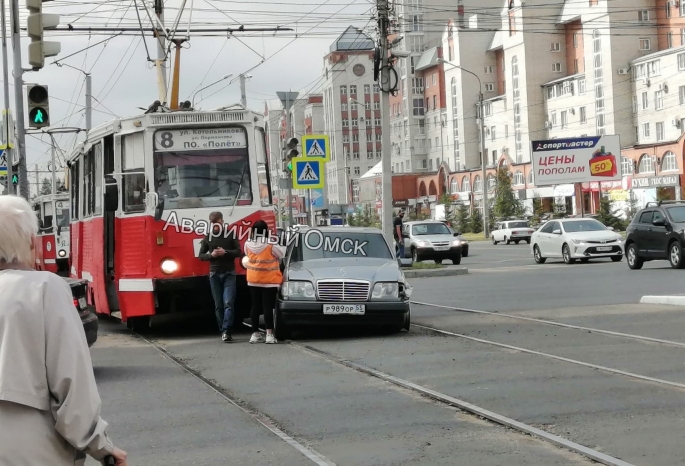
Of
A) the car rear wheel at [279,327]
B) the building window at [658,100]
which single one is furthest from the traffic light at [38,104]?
the building window at [658,100]

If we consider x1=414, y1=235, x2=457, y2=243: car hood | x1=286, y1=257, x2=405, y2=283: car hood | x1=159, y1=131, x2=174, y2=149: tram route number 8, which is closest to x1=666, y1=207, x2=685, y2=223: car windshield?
x1=414, y1=235, x2=457, y2=243: car hood

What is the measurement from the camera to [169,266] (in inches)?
669

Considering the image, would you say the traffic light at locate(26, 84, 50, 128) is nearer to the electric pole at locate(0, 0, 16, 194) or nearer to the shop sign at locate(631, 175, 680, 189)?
the electric pole at locate(0, 0, 16, 194)

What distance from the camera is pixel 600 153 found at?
7669cm

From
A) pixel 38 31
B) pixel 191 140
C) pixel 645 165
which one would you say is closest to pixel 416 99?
pixel 645 165

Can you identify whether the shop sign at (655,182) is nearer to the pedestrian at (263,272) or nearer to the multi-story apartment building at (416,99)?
the multi-story apartment building at (416,99)

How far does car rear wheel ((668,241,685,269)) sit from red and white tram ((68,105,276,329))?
16515 millimetres

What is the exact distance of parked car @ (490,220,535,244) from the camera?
2968 inches

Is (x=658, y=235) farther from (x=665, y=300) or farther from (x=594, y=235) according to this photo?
(x=665, y=300)

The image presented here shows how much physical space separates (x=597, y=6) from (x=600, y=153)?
90.0 feet

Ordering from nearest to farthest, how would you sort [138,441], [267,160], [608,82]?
1. [138,441]
2. [267,160]
3. [608,82]

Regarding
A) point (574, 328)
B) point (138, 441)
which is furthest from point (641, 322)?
point (138, 441)

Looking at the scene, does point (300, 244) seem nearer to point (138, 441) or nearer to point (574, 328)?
point (574, 328)

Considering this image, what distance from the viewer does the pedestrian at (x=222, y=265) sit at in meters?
16.4
